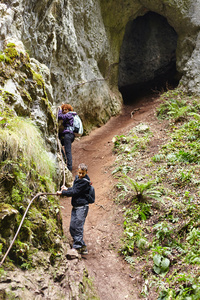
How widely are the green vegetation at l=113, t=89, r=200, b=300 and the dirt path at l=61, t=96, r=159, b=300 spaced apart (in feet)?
0.74

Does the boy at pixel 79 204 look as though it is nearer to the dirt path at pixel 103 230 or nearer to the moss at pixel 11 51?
the dirt path at pixel 103 230

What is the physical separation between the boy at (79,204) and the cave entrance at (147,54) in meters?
15.3

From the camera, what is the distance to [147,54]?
1975cm

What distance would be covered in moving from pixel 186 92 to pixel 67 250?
37.6ft

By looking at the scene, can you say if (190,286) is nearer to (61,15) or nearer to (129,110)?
(61,15)

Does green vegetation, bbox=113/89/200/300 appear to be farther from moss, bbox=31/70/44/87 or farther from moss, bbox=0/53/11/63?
moss, bbox=0/53/11/63

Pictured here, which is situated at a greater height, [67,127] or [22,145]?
[22,145]

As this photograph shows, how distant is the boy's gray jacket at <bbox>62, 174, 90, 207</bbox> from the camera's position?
4965 millimetres

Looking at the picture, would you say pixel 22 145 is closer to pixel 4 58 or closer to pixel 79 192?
pixel 79 192

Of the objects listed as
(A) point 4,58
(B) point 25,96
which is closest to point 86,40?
(A) point 4,58

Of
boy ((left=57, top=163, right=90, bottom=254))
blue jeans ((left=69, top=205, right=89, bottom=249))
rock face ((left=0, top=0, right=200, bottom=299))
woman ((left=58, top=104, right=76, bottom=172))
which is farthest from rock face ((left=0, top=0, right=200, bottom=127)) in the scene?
blue jeans ((left=69, top=205, right=89, bottom=249))

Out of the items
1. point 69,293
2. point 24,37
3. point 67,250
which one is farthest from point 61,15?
point 69,293

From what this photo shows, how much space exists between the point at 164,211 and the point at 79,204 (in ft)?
6.82

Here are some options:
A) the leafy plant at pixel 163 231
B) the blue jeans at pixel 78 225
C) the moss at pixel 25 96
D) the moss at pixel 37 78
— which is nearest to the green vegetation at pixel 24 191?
the blue jeans at pixel 78 225
